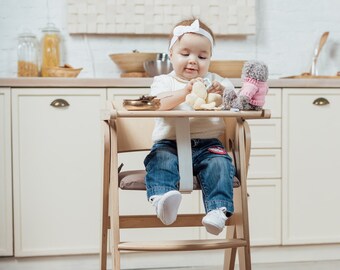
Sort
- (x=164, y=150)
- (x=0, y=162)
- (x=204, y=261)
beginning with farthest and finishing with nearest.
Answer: (x=204, y=261)
(x=0, y=162)
(x=164, y=150)

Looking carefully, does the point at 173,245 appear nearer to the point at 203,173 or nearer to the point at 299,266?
the point at 203,173

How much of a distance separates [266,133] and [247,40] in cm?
75

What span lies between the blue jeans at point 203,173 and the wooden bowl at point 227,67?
1080mm

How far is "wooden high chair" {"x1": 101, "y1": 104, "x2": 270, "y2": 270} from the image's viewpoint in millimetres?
2049

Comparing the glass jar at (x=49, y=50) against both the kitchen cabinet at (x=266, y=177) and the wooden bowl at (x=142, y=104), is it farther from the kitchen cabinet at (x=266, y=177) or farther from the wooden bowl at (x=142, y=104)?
the wooden bowl at (x=142, y=104)

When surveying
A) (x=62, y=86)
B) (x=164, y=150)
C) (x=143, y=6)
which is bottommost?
(x=164, y=150)

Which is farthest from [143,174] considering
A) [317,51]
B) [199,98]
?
[317,51]

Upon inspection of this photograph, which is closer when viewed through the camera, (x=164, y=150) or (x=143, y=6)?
(x=164, y=150)

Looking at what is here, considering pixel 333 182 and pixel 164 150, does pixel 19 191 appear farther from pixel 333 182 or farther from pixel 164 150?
pixel 333 182

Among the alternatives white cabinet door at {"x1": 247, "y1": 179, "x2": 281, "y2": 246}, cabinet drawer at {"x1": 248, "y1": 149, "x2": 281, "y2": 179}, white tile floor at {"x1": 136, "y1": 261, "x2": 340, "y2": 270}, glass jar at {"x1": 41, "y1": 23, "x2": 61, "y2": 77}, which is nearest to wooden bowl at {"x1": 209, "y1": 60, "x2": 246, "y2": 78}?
cabinet drawer at {"x1": 248, "y1": 149, "x2": 281, "y2": 179}

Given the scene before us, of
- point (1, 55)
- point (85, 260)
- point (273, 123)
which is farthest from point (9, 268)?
point (273, 123)

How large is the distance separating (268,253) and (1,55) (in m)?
1.80

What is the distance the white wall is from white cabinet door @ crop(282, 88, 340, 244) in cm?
55

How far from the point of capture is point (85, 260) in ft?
10.2
